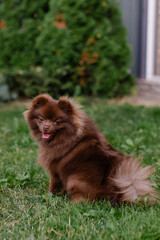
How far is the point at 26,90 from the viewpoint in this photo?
23.9 ft

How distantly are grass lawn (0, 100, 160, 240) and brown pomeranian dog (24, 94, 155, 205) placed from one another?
0.12m

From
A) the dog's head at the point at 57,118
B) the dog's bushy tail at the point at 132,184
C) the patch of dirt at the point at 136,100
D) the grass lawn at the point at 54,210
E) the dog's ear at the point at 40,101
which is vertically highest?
the dog's ear at the point at 40,101

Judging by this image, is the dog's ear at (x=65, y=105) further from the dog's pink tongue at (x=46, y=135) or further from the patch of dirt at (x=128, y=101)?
the patch of dirt at (x=128, y=101)

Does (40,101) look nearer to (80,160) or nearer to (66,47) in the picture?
(80,160)

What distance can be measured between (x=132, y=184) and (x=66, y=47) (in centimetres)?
506

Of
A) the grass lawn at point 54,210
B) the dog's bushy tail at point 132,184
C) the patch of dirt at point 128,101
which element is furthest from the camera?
the patch of dirt at point 128,101

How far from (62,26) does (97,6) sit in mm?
912

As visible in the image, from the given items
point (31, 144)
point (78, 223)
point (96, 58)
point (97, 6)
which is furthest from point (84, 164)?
point (97, 6)

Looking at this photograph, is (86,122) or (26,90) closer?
(86,122)

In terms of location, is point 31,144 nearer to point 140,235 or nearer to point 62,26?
point 140,235

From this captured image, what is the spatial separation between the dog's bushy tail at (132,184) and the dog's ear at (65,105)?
26.4 inches

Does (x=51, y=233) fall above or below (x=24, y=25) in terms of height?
below

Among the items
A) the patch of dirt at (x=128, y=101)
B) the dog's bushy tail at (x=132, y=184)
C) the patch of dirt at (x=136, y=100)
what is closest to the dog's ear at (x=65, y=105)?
the dog's bushy tail at (x=132, y=184)

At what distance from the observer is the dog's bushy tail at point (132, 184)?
245 centimetres
